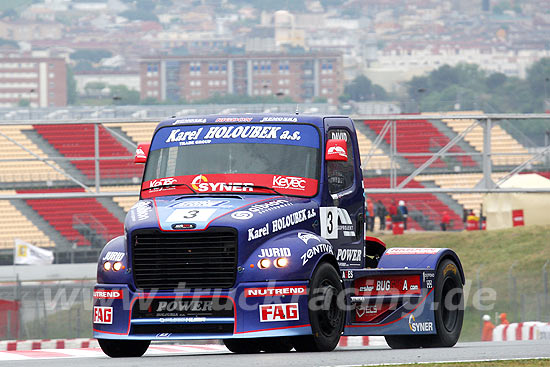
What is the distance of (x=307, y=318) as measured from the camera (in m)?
10.6

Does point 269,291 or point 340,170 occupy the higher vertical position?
point 340,170

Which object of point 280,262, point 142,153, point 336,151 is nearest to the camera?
point 280,262

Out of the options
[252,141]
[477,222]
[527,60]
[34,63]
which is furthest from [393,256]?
[527,60]

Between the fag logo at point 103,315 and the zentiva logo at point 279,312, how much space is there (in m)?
1.48

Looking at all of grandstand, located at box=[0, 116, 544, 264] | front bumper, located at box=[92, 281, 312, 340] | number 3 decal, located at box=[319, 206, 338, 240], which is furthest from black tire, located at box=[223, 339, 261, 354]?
grandstand, located at box=[0, 116, 544, 264]

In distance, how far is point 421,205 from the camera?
166 ft

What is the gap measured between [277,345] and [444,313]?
2.63m

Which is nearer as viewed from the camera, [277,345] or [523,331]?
[277,345]

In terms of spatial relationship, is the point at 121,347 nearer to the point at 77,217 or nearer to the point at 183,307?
the point at 183,307

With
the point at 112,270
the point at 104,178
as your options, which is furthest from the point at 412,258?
the point at 104,178

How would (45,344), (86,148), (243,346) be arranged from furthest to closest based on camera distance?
(86,148), (45,344), (243,346)

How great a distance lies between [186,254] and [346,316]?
7.07ft

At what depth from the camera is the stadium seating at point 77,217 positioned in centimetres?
4597

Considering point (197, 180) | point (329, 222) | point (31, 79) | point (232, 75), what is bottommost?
point (31, 79)
